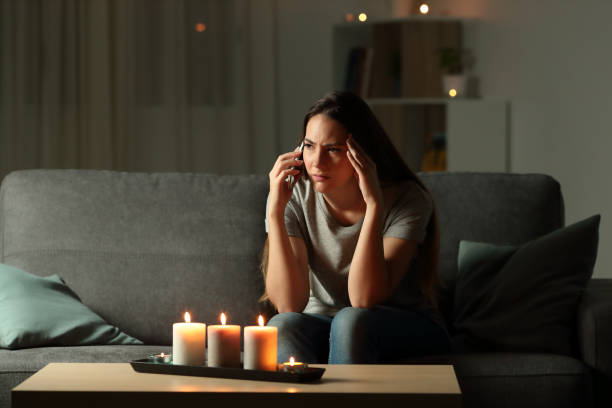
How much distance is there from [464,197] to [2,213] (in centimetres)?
138

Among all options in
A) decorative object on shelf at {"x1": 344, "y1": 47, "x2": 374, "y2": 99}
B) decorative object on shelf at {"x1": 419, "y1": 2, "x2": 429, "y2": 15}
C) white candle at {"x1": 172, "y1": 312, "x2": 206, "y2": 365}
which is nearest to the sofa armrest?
white candle at {"x1": 172, "y1": 312, "x2": 206, "y2": 365}

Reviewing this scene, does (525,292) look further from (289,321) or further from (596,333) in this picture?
(289,321)

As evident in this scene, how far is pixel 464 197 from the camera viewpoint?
2402mm

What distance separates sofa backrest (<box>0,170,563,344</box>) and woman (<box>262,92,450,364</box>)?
0.20m

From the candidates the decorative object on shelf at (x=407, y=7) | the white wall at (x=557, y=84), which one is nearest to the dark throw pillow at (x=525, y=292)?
the white wall at (x=557, y=84)

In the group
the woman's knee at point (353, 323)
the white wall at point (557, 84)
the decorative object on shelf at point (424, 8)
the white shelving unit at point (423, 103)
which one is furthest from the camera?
the decorative object on shelf at point (424, 8)

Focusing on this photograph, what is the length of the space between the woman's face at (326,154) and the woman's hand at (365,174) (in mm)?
27

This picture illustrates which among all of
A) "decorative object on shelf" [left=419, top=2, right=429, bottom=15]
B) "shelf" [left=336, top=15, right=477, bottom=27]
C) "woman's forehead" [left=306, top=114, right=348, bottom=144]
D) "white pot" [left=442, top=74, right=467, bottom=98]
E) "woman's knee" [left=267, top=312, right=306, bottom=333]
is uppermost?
"decorative object on shelf" [left=419, top=2, right=429, bottom=15]

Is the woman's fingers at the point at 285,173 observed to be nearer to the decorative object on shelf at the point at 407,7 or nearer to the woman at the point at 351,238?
the woman at the point at 351,238

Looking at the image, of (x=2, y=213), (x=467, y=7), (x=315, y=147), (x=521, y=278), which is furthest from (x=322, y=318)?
(x=467, y=7)

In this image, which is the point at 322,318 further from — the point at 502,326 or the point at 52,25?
the point at 52,25

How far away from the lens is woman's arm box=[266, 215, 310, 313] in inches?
80.0

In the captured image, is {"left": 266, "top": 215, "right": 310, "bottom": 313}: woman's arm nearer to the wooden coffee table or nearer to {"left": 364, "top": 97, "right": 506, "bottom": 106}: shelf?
the wooden coffee table

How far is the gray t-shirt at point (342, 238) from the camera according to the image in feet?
6.86
